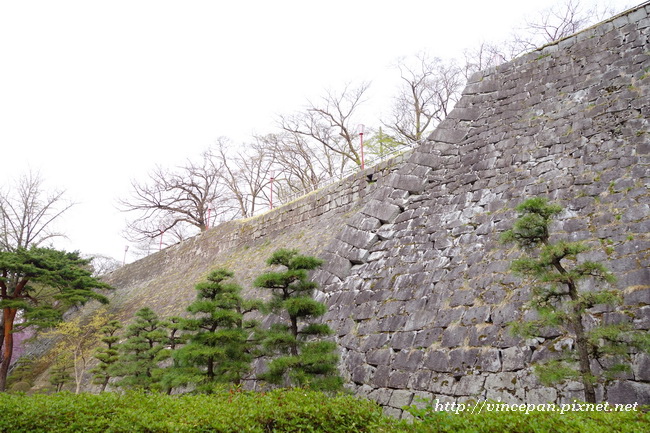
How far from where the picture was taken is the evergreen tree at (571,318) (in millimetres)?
3316

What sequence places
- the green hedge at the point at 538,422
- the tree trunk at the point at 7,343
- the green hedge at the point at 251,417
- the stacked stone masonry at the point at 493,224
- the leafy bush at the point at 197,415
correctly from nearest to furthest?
the green hedge at the point at 538,422 → the green hedge at the point at 251,417 → the leafy bush at the point at 197,415 → the stacked stone masonry at the point at 493,224 → the tree trunk at the point at 7,343

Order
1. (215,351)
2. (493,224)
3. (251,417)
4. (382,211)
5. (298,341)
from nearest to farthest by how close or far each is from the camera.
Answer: (251,417), (298,341), (493,224), (215,351), (382,211)

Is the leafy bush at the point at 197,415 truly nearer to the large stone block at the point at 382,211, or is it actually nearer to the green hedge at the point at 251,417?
the green hedge at the point at 251,417

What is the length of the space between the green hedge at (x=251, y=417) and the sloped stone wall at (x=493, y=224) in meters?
1.21

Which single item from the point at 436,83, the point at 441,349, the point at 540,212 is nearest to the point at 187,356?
the point at 441,349

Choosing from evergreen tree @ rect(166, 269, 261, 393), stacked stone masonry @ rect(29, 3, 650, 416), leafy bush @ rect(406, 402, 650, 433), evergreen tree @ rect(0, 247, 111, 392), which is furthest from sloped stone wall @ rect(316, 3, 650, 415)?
evergreen tree @ rect(0, 247, 111, 392)

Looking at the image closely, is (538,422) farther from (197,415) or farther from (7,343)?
(7,343)

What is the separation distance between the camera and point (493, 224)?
5648 mm

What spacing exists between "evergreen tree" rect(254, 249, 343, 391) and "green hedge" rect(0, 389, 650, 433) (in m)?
0.98

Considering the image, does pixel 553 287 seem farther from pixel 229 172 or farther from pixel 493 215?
pixel 229 172

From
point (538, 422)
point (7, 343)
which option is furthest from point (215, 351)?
point (7, 343)

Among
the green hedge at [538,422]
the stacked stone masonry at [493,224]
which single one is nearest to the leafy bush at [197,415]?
the green hedge at [538,422]

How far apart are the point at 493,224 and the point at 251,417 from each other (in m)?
3.96

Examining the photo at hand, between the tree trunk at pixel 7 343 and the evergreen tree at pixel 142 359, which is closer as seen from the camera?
the evergreen tree at pixel 142 359
